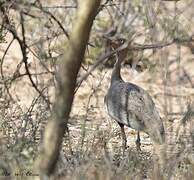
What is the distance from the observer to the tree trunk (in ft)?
14.3

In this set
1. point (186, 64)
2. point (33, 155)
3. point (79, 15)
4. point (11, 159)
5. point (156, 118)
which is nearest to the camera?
point (79, 15)

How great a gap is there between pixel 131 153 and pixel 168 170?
1697 millimetres

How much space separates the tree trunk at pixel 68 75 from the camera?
4.37 m

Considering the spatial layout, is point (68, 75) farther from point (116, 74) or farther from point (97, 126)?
point (116, 74)

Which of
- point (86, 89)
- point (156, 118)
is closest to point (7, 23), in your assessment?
point (156, 118)

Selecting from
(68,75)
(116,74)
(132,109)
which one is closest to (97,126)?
(132,109)

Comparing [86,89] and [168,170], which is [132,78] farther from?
[168,170]

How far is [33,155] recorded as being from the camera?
6.37 meters

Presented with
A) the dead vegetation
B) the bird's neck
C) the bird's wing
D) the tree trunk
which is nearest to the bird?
the bird's wing

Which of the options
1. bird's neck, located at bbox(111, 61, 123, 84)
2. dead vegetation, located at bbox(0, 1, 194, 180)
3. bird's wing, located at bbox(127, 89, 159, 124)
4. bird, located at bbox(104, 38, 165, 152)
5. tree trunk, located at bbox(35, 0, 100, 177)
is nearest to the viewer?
tree trunk, located at bbox(35, 0, 100, 177)

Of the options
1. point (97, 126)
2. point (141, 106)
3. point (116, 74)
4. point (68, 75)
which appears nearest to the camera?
point (68, 75)

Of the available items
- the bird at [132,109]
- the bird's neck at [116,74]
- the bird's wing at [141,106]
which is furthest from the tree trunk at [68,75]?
the bird's neck at [116,74]

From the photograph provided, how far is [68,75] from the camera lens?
4.38 meters

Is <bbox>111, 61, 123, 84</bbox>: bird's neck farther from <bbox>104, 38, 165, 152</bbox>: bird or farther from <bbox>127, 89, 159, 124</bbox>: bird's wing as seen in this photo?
<bbox>127, 89, 159, 124</bbox>: bird's wing
